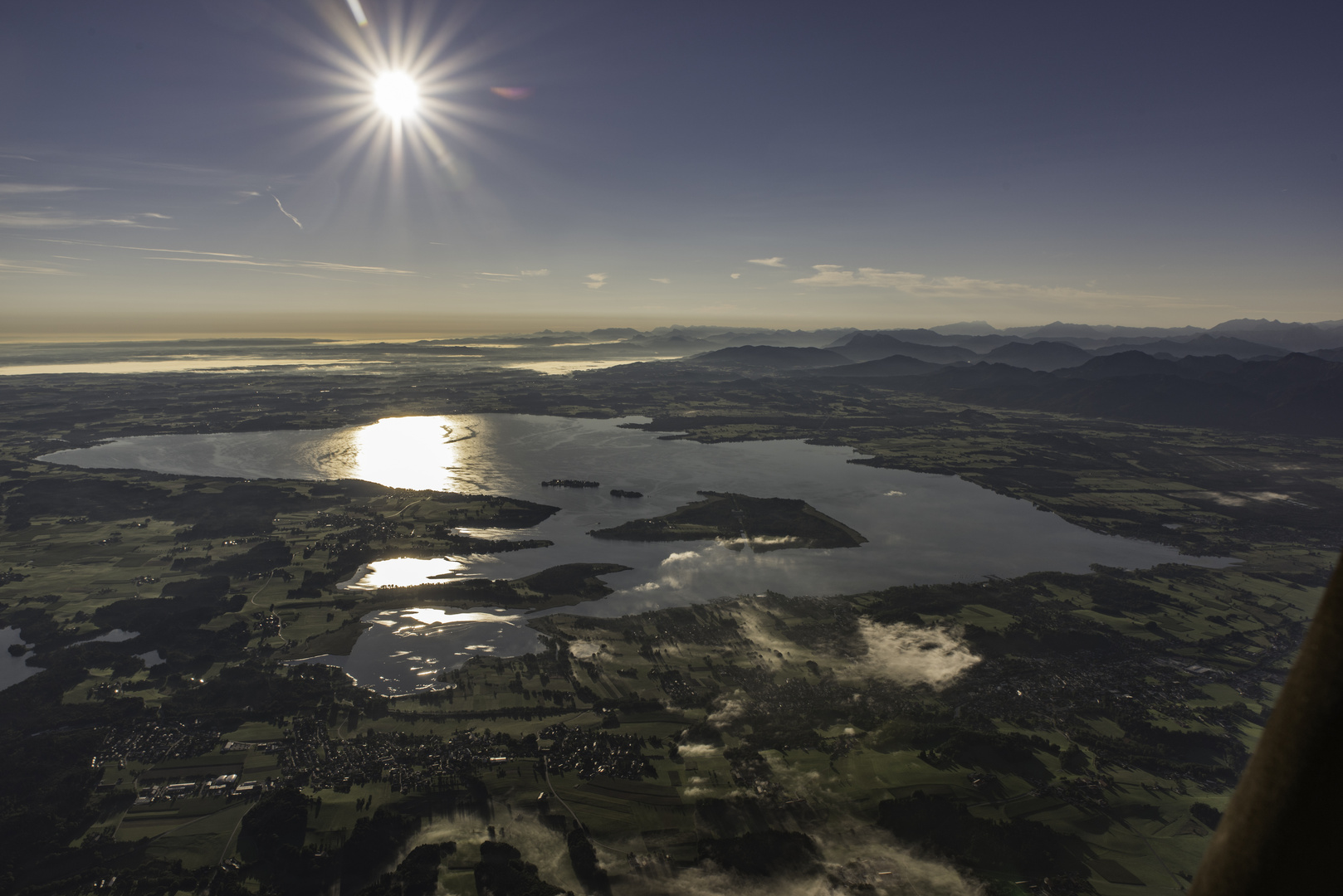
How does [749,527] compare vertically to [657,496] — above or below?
below

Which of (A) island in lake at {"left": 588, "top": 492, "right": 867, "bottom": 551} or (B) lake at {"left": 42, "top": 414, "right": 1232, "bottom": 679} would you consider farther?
(A) island in lake at {"left": 588, "top": 492, "right": 867, "bottom": 551}

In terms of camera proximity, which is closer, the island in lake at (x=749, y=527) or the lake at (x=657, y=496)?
the lake at (x=657, y=496)

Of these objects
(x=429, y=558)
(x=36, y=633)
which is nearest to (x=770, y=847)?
(x=429, y=558)

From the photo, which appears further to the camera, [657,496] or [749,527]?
[657,496]
